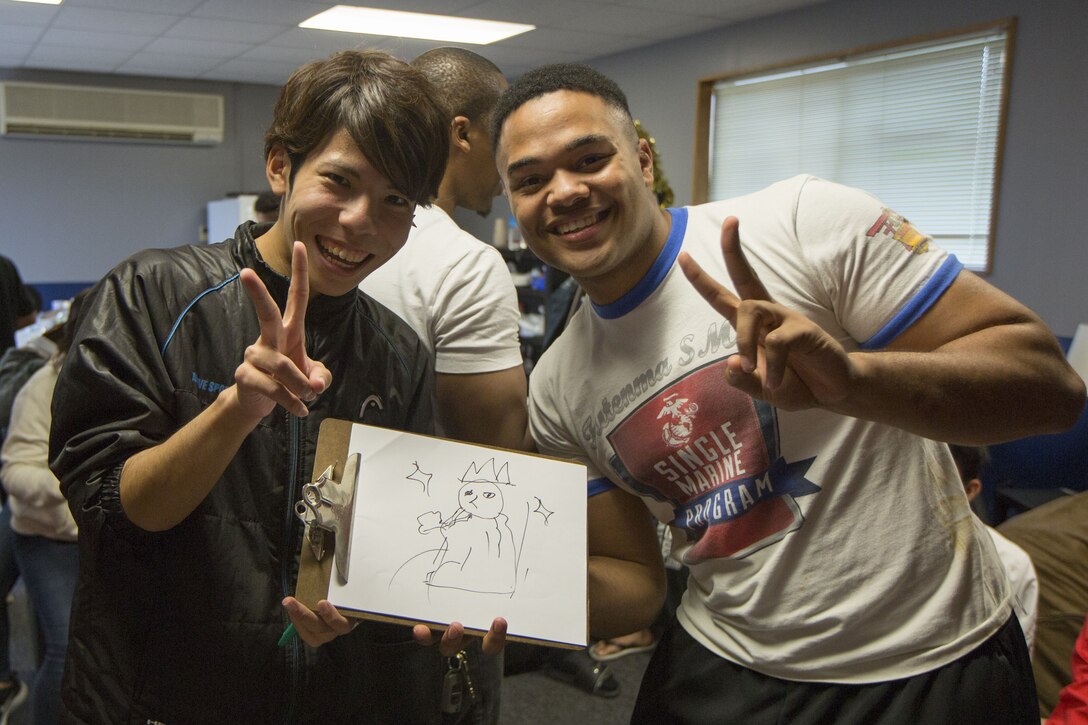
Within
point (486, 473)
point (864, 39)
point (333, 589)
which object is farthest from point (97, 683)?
point (864, 39)

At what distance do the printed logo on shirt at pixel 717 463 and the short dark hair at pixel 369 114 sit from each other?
45cm

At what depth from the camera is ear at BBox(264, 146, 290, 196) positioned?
1155 millimetres

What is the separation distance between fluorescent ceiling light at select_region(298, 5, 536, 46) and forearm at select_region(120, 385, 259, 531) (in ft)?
16.1

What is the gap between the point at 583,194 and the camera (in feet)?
3.95

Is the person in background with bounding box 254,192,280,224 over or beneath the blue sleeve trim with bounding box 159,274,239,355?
over

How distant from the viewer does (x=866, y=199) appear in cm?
111

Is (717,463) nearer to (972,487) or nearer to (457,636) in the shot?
(457,636)

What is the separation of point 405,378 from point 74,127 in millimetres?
7871

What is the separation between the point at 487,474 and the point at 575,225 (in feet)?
1.22

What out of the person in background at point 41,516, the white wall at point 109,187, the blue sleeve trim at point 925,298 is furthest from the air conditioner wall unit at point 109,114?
the blue sleeve trim at point 925,298

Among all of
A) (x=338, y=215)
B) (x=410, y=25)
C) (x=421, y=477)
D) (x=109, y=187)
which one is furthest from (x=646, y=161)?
(x=109, y=187)

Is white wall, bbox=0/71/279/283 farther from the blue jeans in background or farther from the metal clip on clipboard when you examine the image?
the metal clip on clipboard

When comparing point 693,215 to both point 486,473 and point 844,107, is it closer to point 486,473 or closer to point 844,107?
point 486,473

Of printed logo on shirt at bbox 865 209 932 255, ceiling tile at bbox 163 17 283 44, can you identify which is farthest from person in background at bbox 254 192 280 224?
printed logo on shirt at bbox 865 209 932 255
